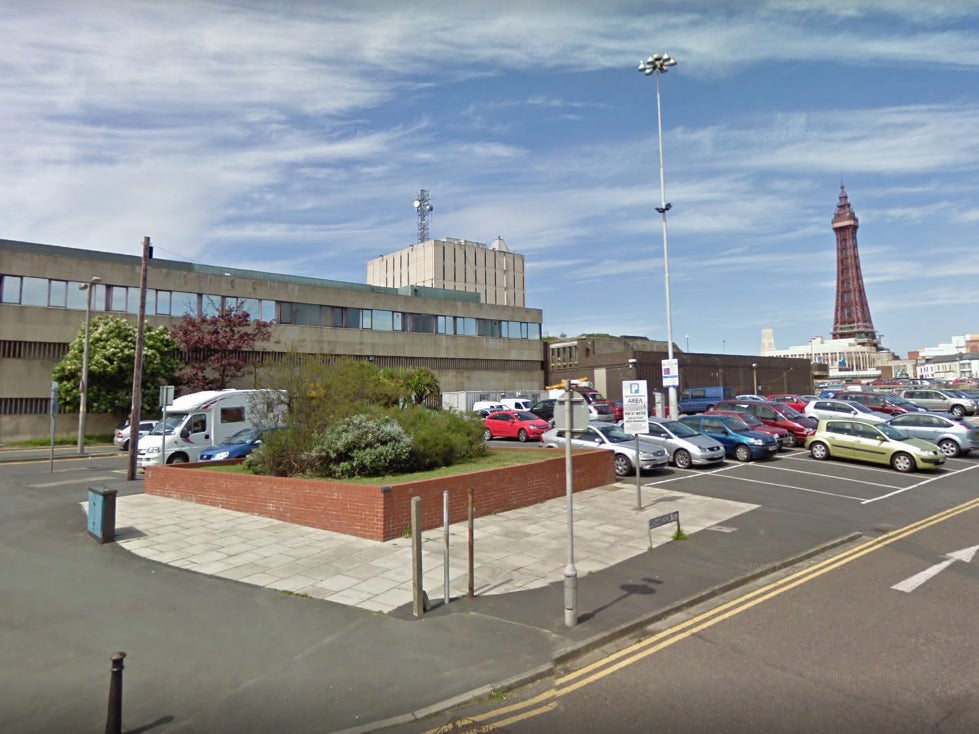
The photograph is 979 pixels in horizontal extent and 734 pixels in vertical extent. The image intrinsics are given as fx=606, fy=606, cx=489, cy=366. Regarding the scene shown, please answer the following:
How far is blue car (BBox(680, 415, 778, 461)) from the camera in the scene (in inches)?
783

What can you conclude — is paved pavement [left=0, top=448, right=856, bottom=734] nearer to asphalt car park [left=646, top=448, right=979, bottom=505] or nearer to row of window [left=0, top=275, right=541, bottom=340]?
asphalt car park [left=646, top=448, right=979, bottom=505]

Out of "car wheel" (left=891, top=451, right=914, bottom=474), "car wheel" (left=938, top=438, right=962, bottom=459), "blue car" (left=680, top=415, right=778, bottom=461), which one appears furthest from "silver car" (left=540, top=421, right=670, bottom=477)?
"car wheel" (left=938, top=438, right=962, bottom=459)

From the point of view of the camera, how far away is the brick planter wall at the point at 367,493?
36.0ft

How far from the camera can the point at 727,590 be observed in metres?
8.22

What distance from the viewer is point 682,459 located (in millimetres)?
19000

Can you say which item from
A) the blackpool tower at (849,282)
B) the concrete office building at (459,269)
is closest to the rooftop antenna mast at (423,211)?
the concrete office building at (459,269)

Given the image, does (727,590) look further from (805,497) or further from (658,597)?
(805,497)

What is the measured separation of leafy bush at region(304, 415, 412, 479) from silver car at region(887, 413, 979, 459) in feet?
64.0

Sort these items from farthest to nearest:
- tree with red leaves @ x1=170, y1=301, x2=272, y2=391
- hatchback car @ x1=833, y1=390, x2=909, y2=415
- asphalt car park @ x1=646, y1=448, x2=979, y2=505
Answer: tree with red leaves @ x1=170, y1=301, x2=272, y2=391, hatchback car @ x1=833, y1=390, x2=909, y2=415, asphalt car park @ x1=646, y1=448, x2=979, y2=505

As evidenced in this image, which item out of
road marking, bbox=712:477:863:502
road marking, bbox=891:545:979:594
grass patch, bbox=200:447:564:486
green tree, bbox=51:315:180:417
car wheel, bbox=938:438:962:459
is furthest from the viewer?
green tree, bbox=51:315:180:417

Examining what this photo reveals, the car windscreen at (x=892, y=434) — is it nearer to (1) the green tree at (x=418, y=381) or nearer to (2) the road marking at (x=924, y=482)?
(2) the road marking at (x=924, y=482)

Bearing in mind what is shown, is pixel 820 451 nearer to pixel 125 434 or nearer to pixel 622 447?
pixel 622 447

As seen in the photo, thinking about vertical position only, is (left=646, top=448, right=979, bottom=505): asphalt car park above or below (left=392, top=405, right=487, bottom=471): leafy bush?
below

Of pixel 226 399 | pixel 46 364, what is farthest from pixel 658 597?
pixel 46 364
